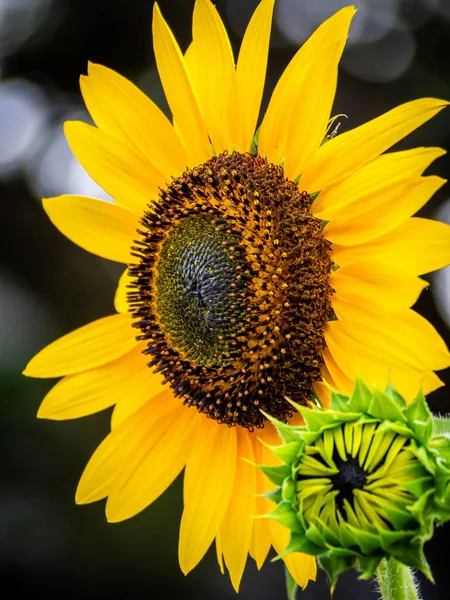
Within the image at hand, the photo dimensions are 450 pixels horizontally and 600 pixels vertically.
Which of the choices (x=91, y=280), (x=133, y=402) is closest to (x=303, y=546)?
(x=133, y=402)

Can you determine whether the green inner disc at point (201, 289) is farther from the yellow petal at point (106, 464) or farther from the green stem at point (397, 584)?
the green stem at point (397, 584)

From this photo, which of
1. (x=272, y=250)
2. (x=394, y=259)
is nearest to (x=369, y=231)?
(x=394, y=259)

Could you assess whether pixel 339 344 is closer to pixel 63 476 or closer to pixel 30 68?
pixel 63 476

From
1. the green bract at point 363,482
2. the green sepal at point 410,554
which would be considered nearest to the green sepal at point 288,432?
the green bract at point 363,482

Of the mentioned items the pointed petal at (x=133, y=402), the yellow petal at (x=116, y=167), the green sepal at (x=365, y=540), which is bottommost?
the green sepal at (x=365, y=540)

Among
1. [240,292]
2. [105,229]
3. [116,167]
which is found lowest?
[240,292]

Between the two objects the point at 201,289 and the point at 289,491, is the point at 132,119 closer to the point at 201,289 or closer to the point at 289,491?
the point at 201,289
